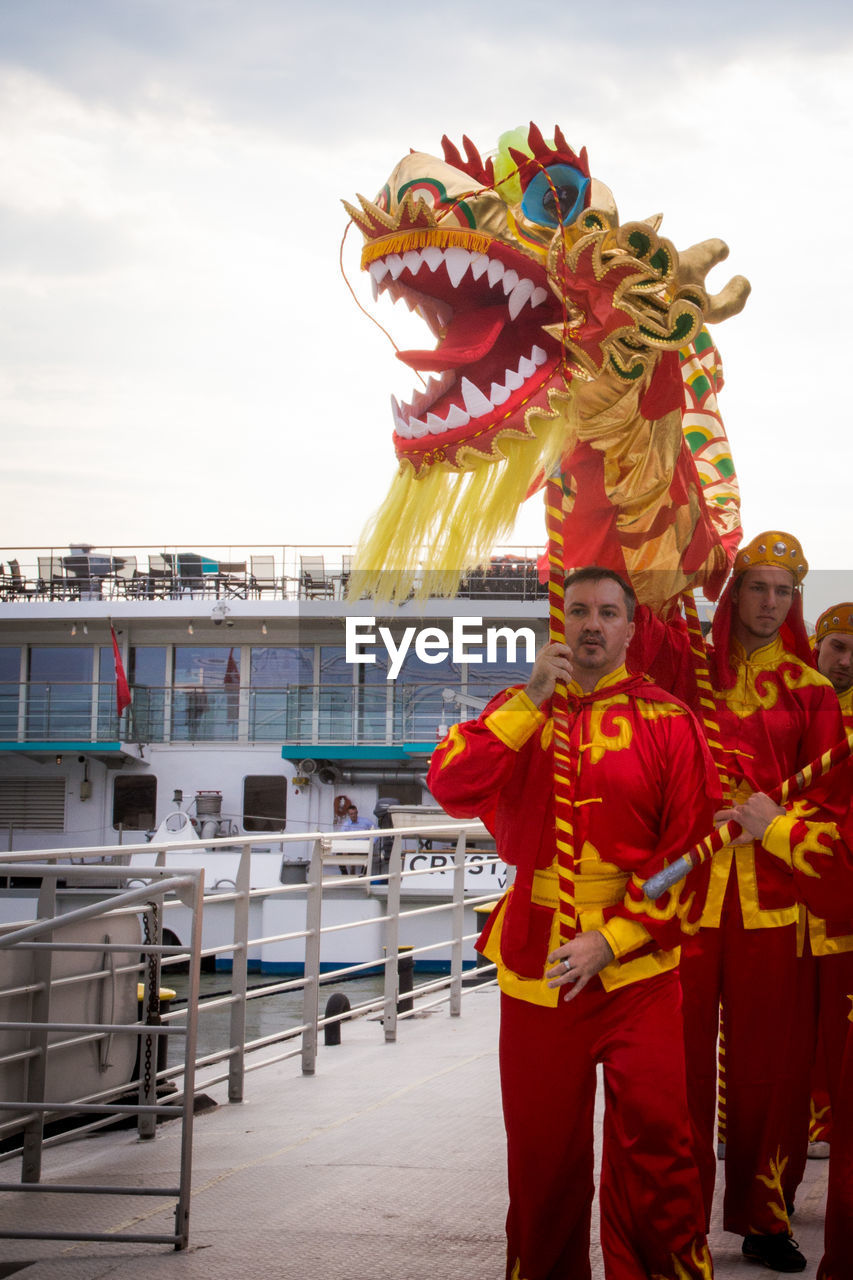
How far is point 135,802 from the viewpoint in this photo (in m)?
19.0

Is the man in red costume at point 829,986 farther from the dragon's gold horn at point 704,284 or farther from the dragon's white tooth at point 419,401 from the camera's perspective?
the dragon's white tooth at point 419,401

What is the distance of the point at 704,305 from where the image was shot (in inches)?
100

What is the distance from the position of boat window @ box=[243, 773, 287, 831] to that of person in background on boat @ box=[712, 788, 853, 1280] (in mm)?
16222

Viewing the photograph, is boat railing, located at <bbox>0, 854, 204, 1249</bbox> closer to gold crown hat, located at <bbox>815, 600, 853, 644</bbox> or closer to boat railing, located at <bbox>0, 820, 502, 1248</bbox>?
boat railing, located at <bbox>0, 820, 502, 1248</bbox>

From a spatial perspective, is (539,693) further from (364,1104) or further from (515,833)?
(364,1104)

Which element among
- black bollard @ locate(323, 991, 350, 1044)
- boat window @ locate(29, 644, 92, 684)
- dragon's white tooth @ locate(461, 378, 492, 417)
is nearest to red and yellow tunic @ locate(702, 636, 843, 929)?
dragon's white tooth @ locate(461, 378, 492, 417)

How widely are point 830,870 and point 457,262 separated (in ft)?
4.34

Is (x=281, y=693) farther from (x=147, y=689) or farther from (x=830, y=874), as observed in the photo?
(x=830, y=874)

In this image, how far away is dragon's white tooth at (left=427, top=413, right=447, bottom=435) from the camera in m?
2.34

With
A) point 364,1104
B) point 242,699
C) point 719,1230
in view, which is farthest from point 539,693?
point 242,699

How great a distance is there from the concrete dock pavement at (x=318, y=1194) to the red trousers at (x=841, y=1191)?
0.29 m

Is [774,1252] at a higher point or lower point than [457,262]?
lower

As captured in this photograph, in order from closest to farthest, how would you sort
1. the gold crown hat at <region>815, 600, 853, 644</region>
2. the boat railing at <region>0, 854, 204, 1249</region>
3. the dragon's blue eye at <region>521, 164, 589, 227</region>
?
the dragon's blue eye at <region>521, 164, 589, 227</region>, the boat railing at <region>0, 854, 204, 1249</region>, the gold crown hat at <region>815, 600, 853, 644</region>

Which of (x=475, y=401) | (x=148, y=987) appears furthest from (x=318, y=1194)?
(x=475, y=401)
